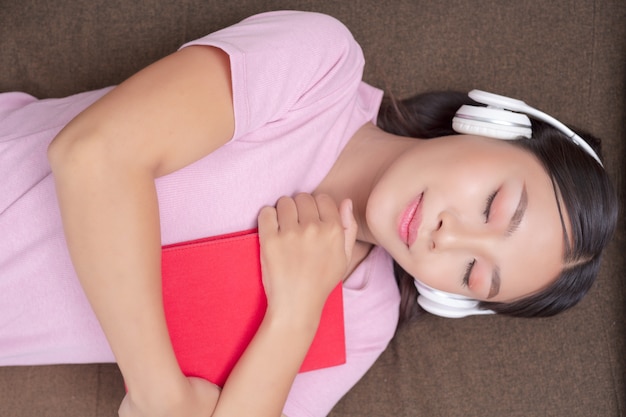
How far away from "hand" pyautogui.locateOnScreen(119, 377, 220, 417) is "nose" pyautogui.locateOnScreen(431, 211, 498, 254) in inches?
21.0

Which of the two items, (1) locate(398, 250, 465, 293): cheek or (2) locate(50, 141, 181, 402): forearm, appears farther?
(1) locate(398, 250, 465, 293): cheek

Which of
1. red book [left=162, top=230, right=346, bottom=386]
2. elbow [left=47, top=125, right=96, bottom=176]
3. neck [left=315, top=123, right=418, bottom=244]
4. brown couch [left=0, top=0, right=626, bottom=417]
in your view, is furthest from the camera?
brown couch [left=0, top=0, right=626, bottom=417]

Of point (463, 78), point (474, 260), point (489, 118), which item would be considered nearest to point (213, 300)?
point (474, 260)

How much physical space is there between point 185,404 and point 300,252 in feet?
1.17

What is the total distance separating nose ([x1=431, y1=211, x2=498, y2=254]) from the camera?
113cm

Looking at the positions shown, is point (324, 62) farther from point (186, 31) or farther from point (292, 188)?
point (186, 31)

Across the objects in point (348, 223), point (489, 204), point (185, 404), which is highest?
point (489, 204)

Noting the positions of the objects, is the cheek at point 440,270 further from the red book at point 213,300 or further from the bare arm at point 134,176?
the bare arm at point 134,176

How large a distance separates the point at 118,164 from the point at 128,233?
112mm

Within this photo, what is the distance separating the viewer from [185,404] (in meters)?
1.10

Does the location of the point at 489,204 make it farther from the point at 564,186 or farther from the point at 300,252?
the point at 300,252

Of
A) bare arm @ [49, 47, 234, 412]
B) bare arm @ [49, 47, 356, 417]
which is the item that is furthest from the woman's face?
bare arm @ [49, 47, 234, 412]

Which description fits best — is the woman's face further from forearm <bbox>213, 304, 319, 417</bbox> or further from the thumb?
forearm <bbox>213, 304, 319, 417</bbox>

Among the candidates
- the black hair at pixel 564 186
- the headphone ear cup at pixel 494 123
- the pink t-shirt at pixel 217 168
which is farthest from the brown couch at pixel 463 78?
the headphone ear cup at pixel 494 123
